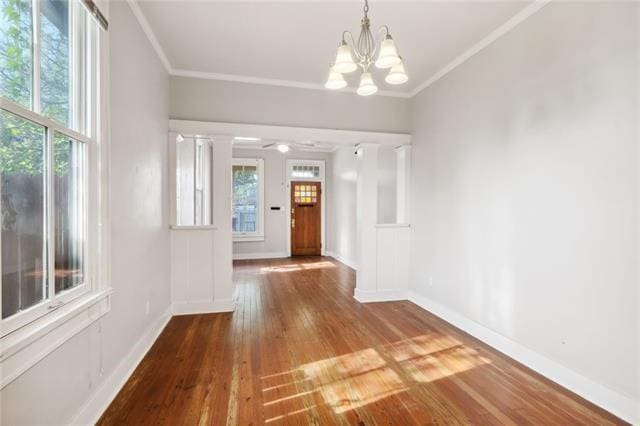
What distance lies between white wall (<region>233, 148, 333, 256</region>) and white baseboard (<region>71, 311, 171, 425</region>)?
447 cm

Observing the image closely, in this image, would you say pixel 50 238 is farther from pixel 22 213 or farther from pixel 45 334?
pixel 45 334

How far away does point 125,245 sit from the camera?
87.9 inches

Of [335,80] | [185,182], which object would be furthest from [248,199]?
[335,80]

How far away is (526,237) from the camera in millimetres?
2496

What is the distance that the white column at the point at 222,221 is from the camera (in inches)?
144

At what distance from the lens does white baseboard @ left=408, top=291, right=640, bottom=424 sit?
184 centimetres

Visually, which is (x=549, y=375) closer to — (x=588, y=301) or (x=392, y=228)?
(x=588, y=301)

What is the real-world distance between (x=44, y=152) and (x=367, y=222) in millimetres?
3322

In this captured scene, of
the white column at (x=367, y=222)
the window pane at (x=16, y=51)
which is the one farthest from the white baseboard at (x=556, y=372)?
the window pane at (x=16, y=51)

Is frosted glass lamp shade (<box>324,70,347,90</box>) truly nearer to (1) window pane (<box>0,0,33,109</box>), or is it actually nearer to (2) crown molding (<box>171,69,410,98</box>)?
(1) window pane (<box>0,0,33,109</box>)

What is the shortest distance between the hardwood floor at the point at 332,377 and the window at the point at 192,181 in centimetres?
137

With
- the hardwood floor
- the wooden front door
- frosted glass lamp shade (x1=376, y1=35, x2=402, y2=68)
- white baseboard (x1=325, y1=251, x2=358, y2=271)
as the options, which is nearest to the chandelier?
frosted glass lamp shade (x1=376, y1=35, x2=402, y2=68)

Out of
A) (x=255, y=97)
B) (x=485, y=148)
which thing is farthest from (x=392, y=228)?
(x=255, y=97)

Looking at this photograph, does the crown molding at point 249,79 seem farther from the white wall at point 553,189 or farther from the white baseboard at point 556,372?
the white baseboard at point 556,372
